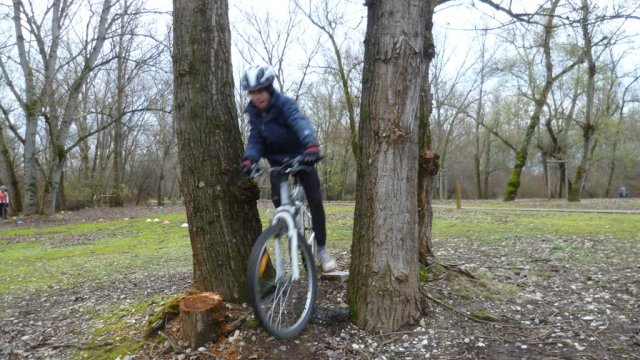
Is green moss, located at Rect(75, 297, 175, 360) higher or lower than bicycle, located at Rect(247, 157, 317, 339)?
lower

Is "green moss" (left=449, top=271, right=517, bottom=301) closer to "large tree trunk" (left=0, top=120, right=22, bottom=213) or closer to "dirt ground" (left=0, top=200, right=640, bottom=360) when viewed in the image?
"dirt ground" (left=0, top=200, right=640, bottom=360)

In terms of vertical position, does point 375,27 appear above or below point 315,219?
above

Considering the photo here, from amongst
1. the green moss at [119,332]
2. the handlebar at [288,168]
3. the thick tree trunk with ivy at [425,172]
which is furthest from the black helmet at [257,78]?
the green moss at [119,332]

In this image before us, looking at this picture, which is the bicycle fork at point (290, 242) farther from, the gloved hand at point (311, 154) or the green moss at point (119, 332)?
the green moss at point (119, 332)

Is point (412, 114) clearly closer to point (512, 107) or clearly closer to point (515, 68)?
point (515, 68)

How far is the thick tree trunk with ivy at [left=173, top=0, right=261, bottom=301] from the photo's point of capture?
3773mm

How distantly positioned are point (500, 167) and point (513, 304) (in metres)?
46.5

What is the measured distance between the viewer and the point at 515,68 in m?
29.0

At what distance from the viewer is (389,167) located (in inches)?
135

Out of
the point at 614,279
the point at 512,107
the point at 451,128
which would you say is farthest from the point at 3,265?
the point at 451,128

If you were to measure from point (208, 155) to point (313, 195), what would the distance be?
3.21 feet

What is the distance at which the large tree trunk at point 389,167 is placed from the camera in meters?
3.41

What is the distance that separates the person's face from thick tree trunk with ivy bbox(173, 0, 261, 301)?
42 cm

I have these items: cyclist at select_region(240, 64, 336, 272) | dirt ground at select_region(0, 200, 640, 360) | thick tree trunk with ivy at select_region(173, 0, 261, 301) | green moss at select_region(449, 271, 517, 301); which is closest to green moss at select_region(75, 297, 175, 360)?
dirt ground at select_region(0, 200, 640, 360)
